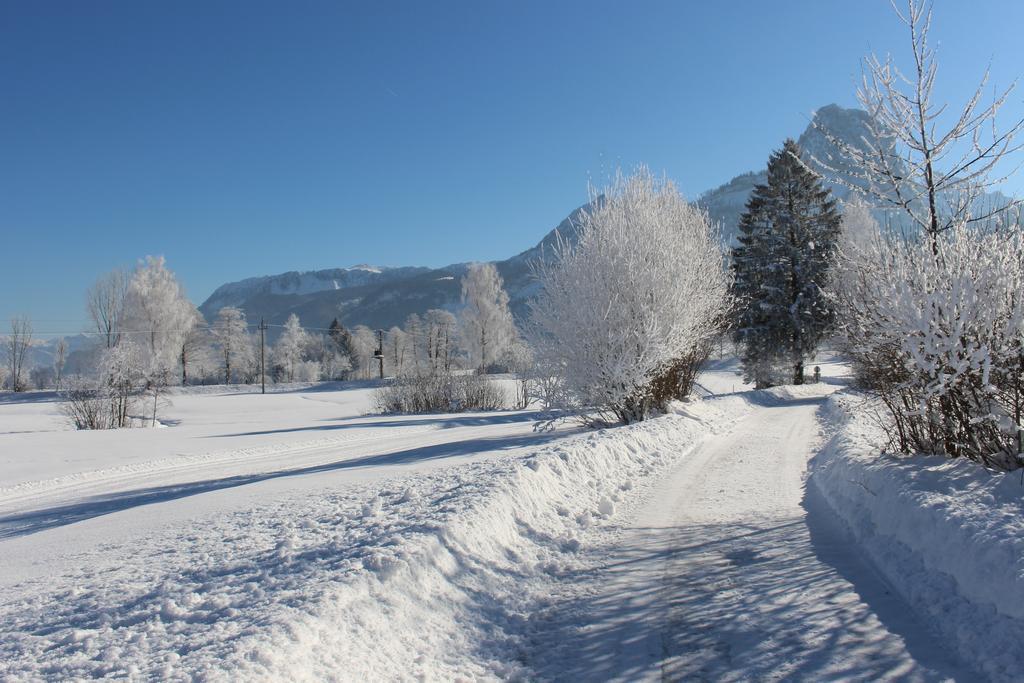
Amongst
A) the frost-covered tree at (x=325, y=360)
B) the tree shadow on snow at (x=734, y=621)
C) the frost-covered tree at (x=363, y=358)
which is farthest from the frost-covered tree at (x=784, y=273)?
the frost-covered tree at (x=363, y=358)

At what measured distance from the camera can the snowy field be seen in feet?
11.0

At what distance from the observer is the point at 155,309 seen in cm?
4722

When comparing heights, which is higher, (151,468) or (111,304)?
(111,304)

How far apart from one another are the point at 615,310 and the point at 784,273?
61.9 ft

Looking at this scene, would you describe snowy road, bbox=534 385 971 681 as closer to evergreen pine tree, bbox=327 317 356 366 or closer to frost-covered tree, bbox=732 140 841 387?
frost-covered tree, bbox=732 140 841 387

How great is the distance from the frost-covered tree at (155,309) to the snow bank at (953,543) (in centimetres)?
4942

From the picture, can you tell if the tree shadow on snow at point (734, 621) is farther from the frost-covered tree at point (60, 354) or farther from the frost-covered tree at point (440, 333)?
the frost-covered tree at point (60, 354)

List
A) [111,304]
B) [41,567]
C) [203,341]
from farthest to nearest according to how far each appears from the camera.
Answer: [203,341]
[111,304]
[41,567]

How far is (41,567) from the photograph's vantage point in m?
5.28

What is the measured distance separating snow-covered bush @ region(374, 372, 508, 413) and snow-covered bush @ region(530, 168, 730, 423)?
16316mm

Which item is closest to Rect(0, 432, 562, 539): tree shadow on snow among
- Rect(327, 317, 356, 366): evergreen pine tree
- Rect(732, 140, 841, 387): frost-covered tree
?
Rect(732, 140, 841, 387): frost-covered tree

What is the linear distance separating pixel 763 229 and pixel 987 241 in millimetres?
26422

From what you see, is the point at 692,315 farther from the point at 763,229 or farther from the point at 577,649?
the point at 763,229

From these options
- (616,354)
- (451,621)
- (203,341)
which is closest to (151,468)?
(616,354)
